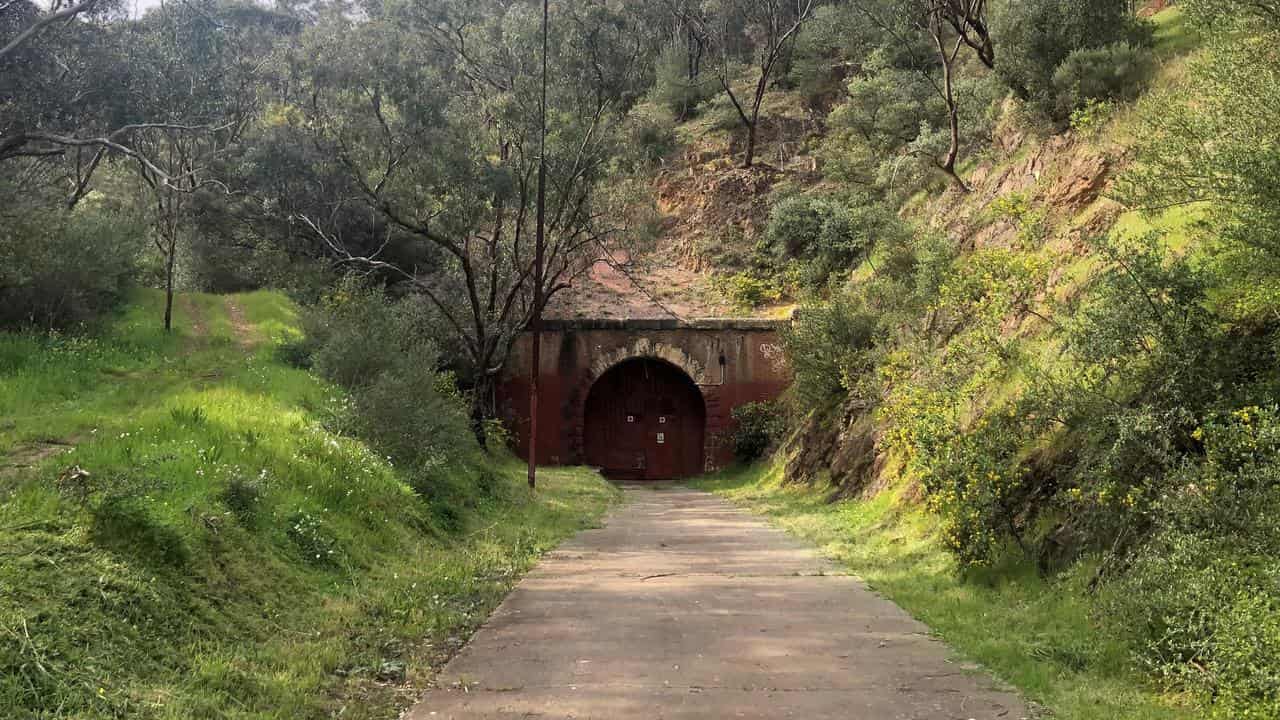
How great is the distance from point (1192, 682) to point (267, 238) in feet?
81.9

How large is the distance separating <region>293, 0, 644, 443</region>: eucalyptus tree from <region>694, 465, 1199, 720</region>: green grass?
34.3 feet

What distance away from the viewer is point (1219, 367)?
7094mm

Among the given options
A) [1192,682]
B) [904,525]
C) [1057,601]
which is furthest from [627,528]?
[1192,682]

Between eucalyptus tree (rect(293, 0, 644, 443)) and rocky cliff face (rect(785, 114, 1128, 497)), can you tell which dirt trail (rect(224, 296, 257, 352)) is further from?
rocky cliff face (rect(785, 114, 1128, 497))

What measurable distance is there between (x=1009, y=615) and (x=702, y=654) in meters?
2.68

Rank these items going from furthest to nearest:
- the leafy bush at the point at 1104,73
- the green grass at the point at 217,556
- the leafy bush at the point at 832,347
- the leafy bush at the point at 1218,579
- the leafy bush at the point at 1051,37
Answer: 1. the leafy bush at the point at 832,347
2. the leafy bush at the point at 1051,37
3. the leafy bush at the point at 1104,73
4. the green grass at the point at 217,556
5. the leafy bush at the point at 1218,579

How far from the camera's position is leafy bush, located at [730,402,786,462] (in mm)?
26938

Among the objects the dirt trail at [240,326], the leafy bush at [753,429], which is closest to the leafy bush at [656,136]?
the leafy bush at [753,429]

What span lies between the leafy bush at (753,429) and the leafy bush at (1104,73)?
1268 centimetres

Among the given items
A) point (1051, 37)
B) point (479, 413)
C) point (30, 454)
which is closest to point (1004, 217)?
point (1051, 37)

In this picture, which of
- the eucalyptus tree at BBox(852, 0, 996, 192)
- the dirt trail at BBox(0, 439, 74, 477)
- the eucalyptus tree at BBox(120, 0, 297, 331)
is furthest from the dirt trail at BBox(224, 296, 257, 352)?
the eucalyptus tree at BBox(852, 0, 996, 192)

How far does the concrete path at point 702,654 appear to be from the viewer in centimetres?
512

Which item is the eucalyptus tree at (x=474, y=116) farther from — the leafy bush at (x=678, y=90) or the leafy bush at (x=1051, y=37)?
the leafy bush at (x=678, y=90)

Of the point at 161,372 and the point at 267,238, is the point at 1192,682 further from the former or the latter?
the point at 267,238
